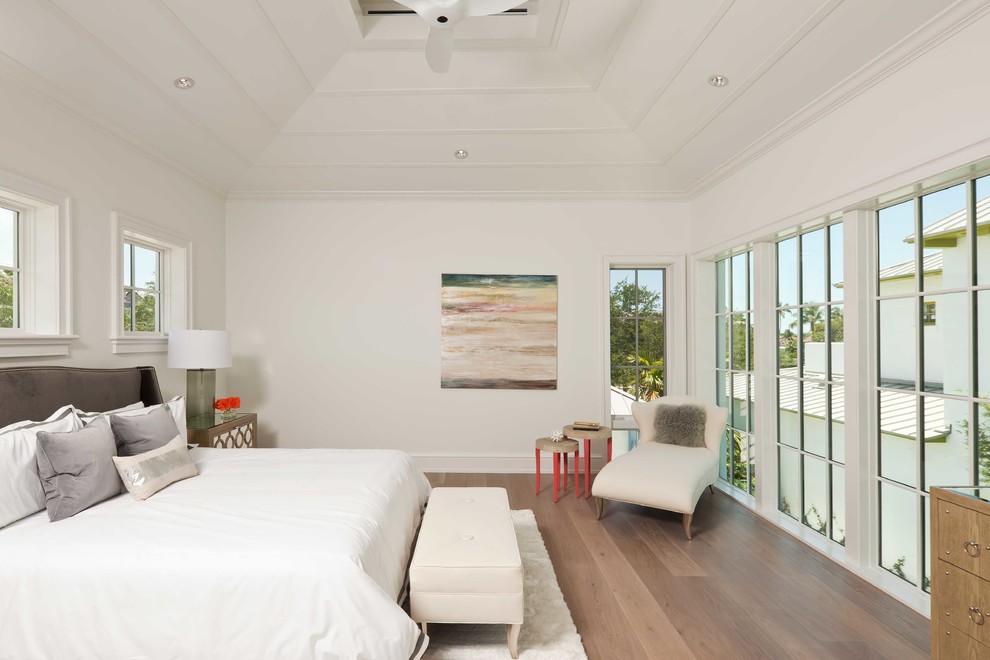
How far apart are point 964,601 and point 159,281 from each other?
505 centimetres

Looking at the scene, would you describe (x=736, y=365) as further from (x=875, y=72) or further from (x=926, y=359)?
(x=875, y=72)

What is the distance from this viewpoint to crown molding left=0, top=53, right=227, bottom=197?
2.58 meters

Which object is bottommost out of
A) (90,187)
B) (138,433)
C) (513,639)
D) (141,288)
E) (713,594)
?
(713,594)

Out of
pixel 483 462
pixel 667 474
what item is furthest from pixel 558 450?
pixel 483 462

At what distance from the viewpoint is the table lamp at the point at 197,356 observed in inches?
145

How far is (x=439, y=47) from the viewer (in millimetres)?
2553

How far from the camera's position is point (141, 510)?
2178 mm

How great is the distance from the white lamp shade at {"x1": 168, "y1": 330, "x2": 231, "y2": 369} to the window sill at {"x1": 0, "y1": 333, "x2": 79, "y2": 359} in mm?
706

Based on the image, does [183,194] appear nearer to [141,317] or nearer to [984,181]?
[141,317]

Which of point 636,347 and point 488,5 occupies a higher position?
point 488,5

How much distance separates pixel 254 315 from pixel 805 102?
4.62m

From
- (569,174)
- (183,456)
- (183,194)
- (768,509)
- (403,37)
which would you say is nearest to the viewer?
(183,456)

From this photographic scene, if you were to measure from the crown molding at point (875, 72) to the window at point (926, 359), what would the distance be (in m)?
0.62

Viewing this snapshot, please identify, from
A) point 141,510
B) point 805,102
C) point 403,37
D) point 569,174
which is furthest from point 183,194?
point 805,102
